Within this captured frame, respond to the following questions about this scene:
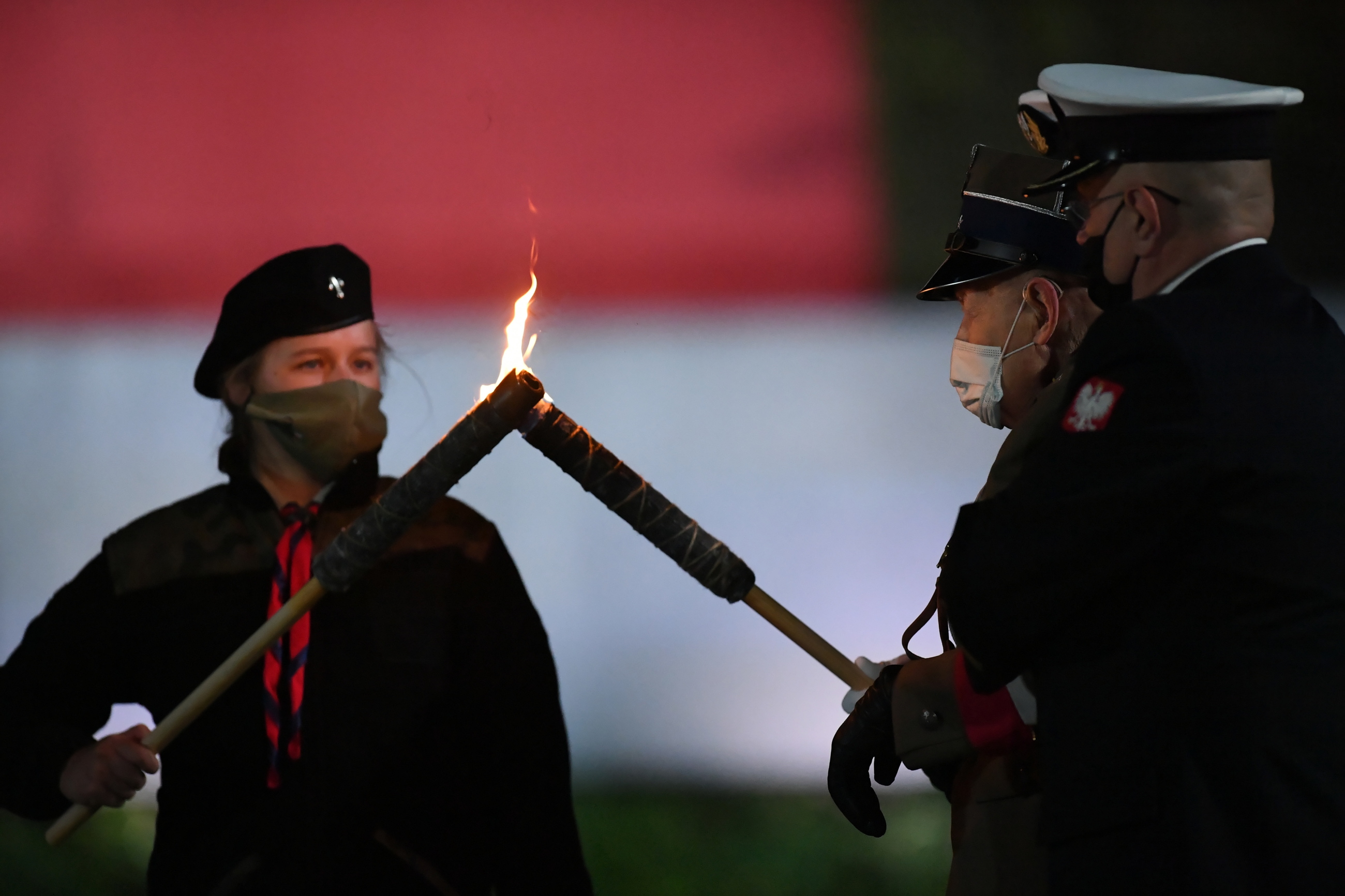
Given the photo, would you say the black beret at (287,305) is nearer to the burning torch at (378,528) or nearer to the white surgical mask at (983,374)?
the burning torch at (378,528)

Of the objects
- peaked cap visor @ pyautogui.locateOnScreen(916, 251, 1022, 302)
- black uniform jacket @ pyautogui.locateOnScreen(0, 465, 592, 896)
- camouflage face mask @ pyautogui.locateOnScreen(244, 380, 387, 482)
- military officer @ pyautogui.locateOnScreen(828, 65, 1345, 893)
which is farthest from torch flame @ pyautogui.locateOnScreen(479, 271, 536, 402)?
military officer @ pyautogui.locateOnScreen(828, 65, 1345, 893)

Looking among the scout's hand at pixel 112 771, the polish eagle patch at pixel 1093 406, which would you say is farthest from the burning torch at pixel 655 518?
the scout's hand at pixel 112 771

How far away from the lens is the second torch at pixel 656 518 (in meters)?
1.86

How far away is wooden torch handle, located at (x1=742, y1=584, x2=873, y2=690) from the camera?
5.94 feet

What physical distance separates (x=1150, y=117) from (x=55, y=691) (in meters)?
2.14

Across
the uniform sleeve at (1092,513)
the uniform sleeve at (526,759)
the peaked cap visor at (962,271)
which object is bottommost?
the uniform sleeve at (526,759)

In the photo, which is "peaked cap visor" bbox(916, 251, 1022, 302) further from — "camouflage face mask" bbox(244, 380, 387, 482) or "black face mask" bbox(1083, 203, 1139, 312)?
"camouflage face mask" bbox(244, 380, 387, 482)

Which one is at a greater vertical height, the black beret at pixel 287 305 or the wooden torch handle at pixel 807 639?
the black beret at pixel 287 305

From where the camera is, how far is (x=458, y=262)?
2613 mm

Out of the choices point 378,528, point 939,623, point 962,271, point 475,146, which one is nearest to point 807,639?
point 939,623

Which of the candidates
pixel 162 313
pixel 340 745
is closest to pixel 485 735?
pixel 340 745

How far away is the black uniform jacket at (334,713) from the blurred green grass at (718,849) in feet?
1.05

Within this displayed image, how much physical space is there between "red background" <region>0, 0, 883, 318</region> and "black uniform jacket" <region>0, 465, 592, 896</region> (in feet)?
2.00

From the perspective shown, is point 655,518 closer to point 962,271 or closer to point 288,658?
point 962,271
